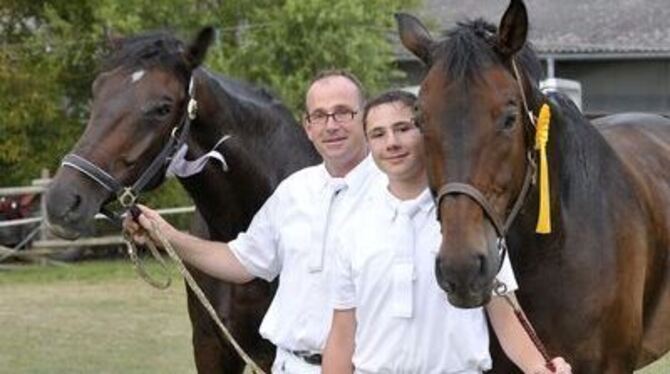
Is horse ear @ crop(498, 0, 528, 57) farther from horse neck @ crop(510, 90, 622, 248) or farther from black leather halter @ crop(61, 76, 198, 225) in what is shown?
black leather halter @ crop(61, 76, 198, 225)

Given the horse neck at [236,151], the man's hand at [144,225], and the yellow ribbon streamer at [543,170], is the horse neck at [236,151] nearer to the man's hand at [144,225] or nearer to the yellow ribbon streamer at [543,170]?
the man's hand at [144,225]

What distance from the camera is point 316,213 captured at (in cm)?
427

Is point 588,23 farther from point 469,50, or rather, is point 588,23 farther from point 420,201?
point 420,201

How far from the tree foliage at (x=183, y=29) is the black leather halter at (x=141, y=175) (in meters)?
15.8

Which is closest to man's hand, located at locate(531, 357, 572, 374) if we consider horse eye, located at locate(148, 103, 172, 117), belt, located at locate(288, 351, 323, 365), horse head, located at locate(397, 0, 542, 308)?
horse head, located at locate(397, 0, 542, 308)

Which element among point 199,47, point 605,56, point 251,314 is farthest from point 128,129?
point 605,56

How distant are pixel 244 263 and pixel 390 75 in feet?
61.2

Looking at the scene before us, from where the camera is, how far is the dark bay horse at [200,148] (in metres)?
4.61

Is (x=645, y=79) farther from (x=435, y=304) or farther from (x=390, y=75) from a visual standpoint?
(x=435, y=304)

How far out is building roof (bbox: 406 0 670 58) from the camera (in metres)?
27.0

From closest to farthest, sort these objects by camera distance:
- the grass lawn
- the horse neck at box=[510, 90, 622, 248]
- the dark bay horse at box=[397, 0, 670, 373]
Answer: the dark bay horse at box=[397, 0, 670, 373] < the horse neck at box=[510, 90, 622, 248] < the grass lawn

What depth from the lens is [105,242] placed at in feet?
64.5

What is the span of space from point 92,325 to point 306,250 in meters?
8.35

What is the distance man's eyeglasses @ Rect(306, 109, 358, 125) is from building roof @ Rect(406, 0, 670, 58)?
21587 millimetres
